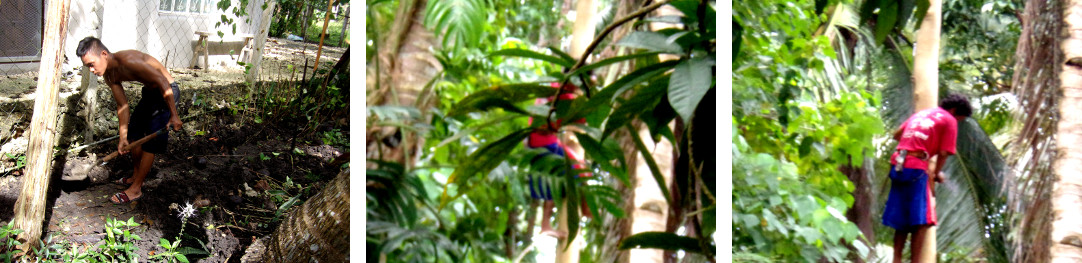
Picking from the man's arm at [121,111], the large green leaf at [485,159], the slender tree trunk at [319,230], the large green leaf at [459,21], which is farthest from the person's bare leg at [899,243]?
the man's arm at [121,111]

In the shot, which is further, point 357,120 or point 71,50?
point 71,50

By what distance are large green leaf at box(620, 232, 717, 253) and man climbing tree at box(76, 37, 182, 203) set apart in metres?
1.34

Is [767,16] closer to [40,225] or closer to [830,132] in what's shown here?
[830,132]

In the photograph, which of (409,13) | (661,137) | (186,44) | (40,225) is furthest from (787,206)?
(40,225)

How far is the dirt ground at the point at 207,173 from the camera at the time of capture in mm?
1783

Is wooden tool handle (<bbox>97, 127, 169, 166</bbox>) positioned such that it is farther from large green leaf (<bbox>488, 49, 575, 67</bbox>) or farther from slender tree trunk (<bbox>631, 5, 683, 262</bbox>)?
slender tree trunk (<bbox>631, 5, 683, 262</bbox>)

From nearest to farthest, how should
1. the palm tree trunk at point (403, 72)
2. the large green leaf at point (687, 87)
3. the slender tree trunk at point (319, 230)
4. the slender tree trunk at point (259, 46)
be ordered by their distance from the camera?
the large green leaf at point (687, 87), the palm tree trunk at point (403, 72), the slender tree trunk at point (319, 230), the slender tree trunk at point (259, 46)

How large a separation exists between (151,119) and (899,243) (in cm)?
168

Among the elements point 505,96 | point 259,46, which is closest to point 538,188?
point 505,96

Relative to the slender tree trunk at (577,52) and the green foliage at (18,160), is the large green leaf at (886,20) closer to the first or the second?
the slender tree trunk at (577,52)

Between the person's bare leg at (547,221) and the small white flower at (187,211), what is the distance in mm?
1162

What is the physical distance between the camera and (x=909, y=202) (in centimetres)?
101

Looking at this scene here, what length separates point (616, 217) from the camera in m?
1.04

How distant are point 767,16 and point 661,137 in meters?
0.27
